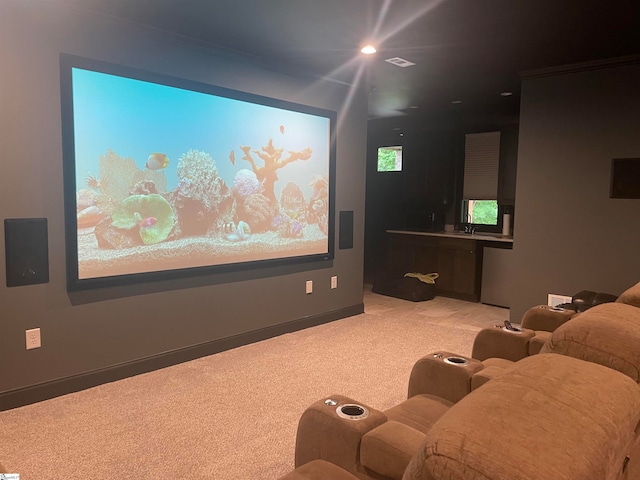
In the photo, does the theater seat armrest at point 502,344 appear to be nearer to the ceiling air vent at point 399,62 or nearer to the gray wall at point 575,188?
the gray wall at point 575,188

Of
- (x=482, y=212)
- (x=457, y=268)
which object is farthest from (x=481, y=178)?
(x=457, y=268)

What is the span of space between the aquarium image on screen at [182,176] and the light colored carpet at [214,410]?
786 mm

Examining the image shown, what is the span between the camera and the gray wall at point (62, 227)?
9.78 ft

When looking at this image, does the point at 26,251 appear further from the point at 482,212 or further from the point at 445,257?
the point at 482,212

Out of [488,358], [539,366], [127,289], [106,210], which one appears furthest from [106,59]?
[539,366]

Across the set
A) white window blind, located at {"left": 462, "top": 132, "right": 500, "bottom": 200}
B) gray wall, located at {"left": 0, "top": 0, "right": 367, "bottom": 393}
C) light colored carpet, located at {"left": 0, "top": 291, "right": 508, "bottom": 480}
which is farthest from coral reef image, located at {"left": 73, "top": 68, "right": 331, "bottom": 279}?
white window blind, located at {"left": 462, "top": 132, "right": 500, "bottom": 200}

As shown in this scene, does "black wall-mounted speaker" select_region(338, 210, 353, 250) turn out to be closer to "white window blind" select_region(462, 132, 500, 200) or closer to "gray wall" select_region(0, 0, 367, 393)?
"gray wall" select_region(0, 0, 367, 393)

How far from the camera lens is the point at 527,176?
4.89 m

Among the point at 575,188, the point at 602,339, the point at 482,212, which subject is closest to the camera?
the point at 602,339

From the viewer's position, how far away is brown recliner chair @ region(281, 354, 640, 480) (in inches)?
23.7

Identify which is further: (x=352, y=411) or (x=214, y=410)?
(x=214, y=410)

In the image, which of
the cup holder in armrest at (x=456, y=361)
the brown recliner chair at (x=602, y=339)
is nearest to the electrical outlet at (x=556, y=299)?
the cup holder in armrest at (x=456, y=361)

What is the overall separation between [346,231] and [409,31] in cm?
230

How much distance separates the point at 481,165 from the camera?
6.92m
